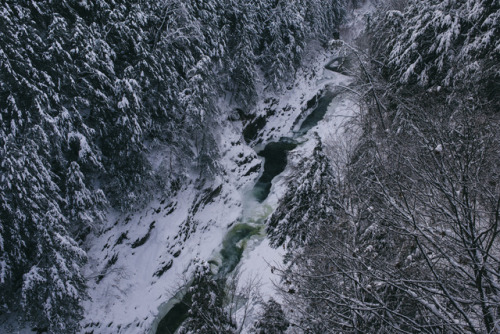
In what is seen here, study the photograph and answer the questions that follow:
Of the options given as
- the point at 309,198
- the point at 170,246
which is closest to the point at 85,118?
the point at 170,246

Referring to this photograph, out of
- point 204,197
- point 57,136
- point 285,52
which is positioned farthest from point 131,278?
point 285,52

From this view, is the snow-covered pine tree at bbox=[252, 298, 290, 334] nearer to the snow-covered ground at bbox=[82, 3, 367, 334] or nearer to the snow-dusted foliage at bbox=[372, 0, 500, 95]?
the snow-covered ground at bbox=[82, 3, 367, 334]

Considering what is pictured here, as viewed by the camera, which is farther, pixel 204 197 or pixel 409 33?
pixel 204 197

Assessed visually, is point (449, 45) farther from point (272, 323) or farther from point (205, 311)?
point (205, 311)

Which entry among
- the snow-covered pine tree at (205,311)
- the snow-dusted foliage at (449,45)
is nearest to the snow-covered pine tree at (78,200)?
the snow-covered pine tree at (205,311)

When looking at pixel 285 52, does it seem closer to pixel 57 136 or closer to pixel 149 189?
pixel 149 189

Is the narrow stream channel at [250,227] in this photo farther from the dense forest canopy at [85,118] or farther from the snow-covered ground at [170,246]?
the dense forest canopy at [85,118]
